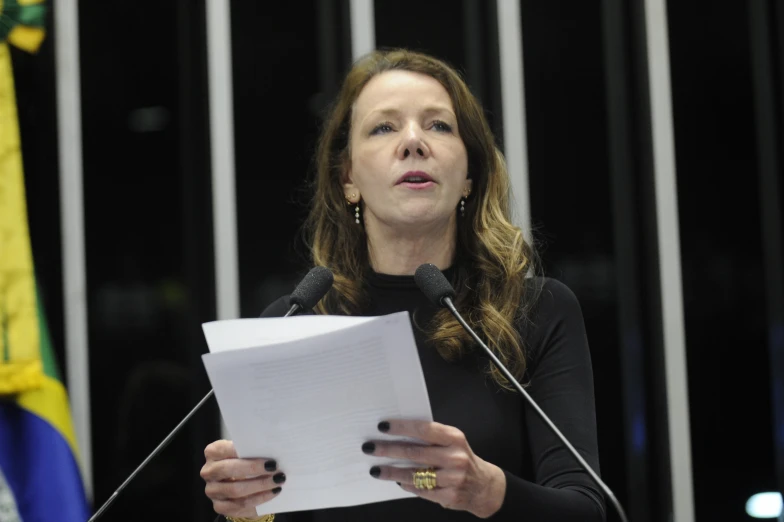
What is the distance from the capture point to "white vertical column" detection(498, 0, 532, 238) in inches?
131

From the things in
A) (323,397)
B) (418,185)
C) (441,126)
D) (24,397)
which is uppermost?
(441,126)

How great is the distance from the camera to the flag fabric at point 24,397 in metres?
2.82

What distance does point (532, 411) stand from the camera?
5.14 feet

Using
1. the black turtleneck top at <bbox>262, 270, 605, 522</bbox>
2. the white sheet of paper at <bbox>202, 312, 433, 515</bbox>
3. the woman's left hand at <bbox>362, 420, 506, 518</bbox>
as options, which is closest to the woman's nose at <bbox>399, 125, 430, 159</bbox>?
the black turtleneck top at <bbox>262, 270, 605, 522</bbox>

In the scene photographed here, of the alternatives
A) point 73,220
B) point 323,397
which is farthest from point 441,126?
point 73,220

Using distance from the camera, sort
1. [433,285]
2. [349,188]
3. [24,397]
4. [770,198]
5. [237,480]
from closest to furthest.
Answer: [237,480], [433,285], [349,188], [24,397], [770,198]

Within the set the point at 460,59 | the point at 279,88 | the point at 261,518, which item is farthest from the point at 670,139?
the point at 261,518

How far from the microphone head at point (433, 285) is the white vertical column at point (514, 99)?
1.88 m

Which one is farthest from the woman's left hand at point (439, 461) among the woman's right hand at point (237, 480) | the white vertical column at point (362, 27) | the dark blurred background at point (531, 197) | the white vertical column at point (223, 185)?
the white vertical column at point (362, 27)

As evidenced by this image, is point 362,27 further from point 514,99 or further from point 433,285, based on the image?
point 433,285

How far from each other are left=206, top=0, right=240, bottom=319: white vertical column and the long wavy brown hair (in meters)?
1.35

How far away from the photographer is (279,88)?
11.2 ft

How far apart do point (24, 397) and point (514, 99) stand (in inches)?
75.7

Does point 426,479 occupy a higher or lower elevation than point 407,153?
lower
